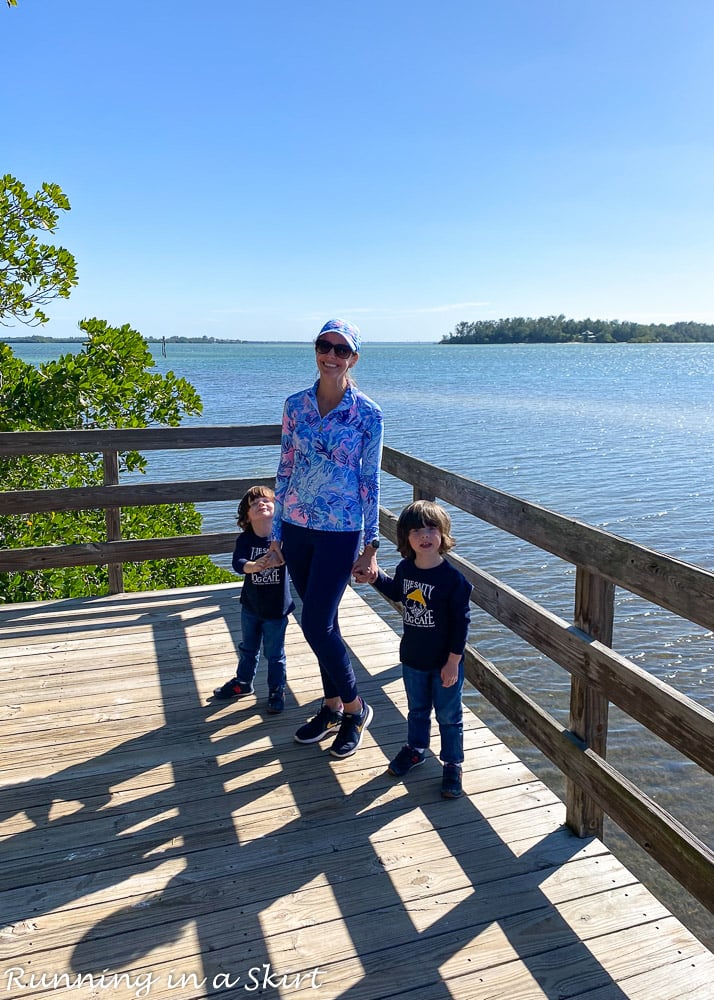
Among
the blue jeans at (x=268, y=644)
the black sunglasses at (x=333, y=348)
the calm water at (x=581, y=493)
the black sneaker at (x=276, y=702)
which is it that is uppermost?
the black sunglasses at (x=333, y=348)

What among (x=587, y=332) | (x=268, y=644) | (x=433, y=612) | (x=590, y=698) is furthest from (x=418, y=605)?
(x=587, y=332)

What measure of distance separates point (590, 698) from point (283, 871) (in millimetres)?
1244

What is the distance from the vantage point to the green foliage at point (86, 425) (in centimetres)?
726

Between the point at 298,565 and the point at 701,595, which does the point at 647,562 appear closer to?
the point at 701,595

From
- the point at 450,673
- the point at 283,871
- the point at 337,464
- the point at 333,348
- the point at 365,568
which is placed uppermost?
the point at 333,348

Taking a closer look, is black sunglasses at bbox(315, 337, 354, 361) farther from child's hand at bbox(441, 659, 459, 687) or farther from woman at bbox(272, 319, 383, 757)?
child's hand at bbox(441, 659, 459, 687)

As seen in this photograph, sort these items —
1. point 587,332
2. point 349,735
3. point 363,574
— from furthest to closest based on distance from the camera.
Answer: point 587,332
point 349,735
point 363,574

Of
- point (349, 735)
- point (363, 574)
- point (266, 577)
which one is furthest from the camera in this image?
point (266, 577)

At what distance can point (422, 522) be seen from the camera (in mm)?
3109

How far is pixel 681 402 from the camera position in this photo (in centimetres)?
4294

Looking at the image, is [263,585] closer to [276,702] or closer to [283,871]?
[276,702]

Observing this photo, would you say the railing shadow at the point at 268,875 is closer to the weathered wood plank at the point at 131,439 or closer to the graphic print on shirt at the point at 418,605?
the graphic print on shirt at the point at 418,605

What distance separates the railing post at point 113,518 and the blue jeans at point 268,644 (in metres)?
1.95

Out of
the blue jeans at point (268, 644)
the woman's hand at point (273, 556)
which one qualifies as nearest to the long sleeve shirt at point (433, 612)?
the woman's hand at point (273, 556)
